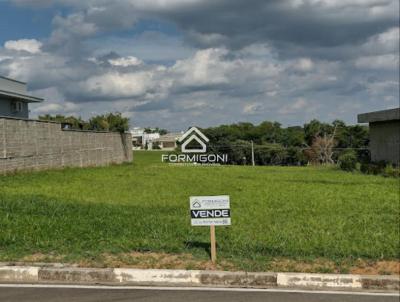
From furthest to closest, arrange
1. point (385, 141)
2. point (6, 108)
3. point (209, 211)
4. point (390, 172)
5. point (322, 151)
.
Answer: point (322, 151) < point (6, 108) < point (385, 141) < point (390, 172) < point (209, 211)

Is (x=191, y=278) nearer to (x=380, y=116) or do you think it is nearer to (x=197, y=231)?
(x=197, y=231)

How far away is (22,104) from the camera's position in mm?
37000

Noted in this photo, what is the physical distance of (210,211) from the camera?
7465 mm

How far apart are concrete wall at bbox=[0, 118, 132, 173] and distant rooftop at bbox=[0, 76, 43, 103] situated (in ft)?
20.2

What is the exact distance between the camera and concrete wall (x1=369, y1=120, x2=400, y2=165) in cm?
2545

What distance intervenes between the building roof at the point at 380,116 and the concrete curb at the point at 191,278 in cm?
1934

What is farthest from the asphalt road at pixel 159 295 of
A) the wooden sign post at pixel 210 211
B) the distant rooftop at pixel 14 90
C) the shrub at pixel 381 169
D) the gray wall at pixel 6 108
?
the gray wall at pixel 6 108

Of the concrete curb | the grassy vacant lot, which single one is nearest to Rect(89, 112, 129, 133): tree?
the grassy vacant lot

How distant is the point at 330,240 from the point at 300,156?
124 feet

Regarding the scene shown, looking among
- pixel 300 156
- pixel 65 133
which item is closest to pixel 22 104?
pixel 65 133

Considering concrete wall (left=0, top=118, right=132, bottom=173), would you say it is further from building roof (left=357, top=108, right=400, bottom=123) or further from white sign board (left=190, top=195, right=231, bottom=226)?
building roof (left=357, top=108, right=400, bottom=123)

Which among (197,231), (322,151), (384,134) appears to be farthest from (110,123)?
(197,231)

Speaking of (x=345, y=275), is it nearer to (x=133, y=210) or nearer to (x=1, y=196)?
(x=133, y=210)

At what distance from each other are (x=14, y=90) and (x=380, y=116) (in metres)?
23.4
